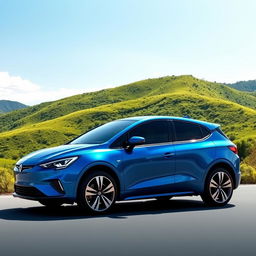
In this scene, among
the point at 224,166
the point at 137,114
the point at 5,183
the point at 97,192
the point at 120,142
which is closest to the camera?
the point at 97,192

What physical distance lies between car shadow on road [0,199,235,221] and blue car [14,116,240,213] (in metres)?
0.25

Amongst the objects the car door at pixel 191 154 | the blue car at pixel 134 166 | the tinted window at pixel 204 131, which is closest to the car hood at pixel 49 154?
the blue car at pixel 134 166

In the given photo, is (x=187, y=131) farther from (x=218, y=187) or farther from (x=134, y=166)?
(x=134, y=166)

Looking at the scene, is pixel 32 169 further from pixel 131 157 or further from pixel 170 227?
pixel 170 227

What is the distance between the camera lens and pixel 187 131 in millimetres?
12039

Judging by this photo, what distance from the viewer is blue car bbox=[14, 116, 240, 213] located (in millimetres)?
10320

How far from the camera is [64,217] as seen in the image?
1038cm

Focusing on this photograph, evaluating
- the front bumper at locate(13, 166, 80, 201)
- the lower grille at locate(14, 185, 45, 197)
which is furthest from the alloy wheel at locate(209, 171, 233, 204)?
the lower grille at locate(14, 185, 45, 197)

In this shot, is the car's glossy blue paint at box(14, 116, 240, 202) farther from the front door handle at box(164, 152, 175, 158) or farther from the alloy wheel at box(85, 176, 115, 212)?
the alloy wheel at box(85, 176, 115, 212)

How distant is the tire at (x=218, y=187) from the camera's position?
39.1ft

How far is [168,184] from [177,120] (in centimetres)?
135

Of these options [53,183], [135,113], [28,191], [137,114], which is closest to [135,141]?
[53,183]

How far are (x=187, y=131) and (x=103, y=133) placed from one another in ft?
5.51

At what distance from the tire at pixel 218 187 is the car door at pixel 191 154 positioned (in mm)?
187
